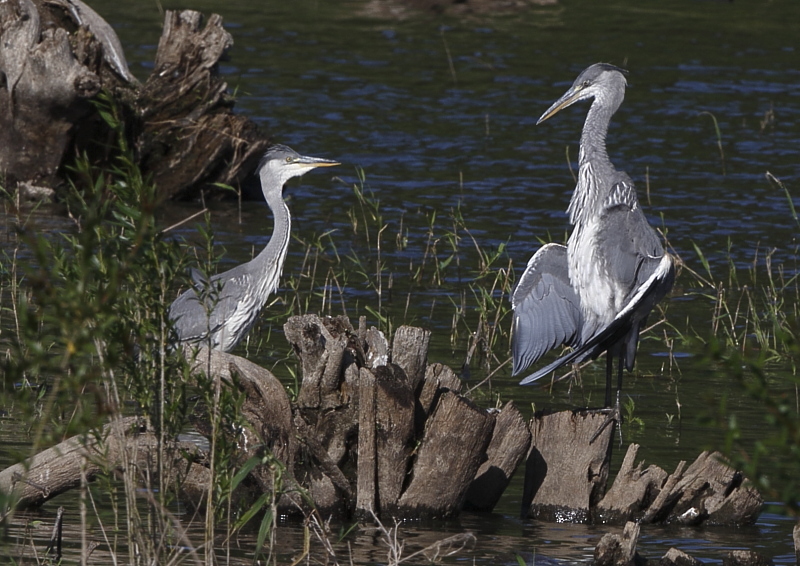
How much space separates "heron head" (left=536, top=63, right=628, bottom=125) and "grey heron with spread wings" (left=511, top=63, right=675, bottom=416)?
59cm

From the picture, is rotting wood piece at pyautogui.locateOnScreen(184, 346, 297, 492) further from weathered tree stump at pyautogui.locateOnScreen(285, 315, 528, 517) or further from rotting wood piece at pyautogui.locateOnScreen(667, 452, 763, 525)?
rotting wood piece at pyautogui.locateOnScreen(667, 452, 763, 525)

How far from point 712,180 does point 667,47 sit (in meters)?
6.26

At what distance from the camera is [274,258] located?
7.86 metres

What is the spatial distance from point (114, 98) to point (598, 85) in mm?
4955

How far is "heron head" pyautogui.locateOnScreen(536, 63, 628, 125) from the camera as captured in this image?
25.0 ft

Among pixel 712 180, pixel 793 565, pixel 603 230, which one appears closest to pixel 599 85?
pixel 603 230

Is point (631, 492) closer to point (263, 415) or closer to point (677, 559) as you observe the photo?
point (677, 559)

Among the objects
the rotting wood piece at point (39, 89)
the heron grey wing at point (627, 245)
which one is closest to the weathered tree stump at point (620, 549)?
the heron grey wing at point (627, 245)

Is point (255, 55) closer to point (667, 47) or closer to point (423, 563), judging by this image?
point (667, 47)

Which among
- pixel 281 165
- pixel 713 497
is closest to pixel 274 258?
pixel 281 165

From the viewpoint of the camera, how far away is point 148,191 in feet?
12.4

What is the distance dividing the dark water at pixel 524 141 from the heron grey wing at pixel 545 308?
81 centimetres

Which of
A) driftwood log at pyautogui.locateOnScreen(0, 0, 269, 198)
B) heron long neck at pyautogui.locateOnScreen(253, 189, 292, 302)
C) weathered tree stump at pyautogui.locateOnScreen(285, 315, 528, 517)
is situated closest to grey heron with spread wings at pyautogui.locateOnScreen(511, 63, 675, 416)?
weathered tree stump at pyautogui.locateOnScreen(285, 315, 528, 517)

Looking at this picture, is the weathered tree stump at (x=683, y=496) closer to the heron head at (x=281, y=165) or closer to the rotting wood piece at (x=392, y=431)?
the rotting wood piece at (x=392, y=431)
